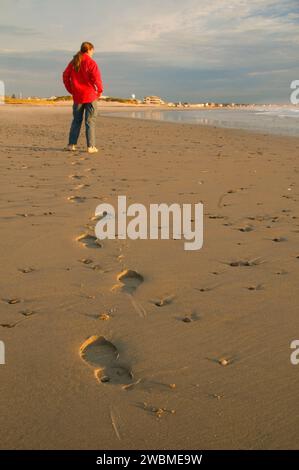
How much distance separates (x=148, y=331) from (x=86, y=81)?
304 inches

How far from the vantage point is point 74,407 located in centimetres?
178

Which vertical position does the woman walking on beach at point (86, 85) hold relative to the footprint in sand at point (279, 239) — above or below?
above

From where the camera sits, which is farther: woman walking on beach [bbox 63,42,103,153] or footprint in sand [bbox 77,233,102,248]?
woman walking on beach [bbox 63,42,103,153]

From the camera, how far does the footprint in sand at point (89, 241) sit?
371cm

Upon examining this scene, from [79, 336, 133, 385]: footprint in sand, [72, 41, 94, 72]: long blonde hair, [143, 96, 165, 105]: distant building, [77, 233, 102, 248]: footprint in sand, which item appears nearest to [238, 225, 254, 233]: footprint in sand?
[77, 233, 102, 248]: footprint in sand

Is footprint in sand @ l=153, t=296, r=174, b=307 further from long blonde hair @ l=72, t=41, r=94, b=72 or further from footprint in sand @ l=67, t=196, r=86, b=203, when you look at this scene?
long blonde hair @ l=72, t=41, r=94, b=72

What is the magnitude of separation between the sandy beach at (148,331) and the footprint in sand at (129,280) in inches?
1.2

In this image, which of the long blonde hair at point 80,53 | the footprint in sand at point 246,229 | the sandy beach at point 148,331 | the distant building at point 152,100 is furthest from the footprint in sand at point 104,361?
the distant building at point 152,100

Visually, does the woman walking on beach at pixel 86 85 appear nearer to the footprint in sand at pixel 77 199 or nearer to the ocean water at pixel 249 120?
the footprint in sand at pixel 77 199

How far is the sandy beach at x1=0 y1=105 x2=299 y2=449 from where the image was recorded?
169cm

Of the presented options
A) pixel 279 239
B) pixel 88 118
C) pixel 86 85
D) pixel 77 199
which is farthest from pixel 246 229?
pixel 86 85

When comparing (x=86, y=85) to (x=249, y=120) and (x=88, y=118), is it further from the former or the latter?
(x=249, y=120)

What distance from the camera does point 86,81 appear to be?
360 inches

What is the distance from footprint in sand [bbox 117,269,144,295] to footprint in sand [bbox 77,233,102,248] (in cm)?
59
